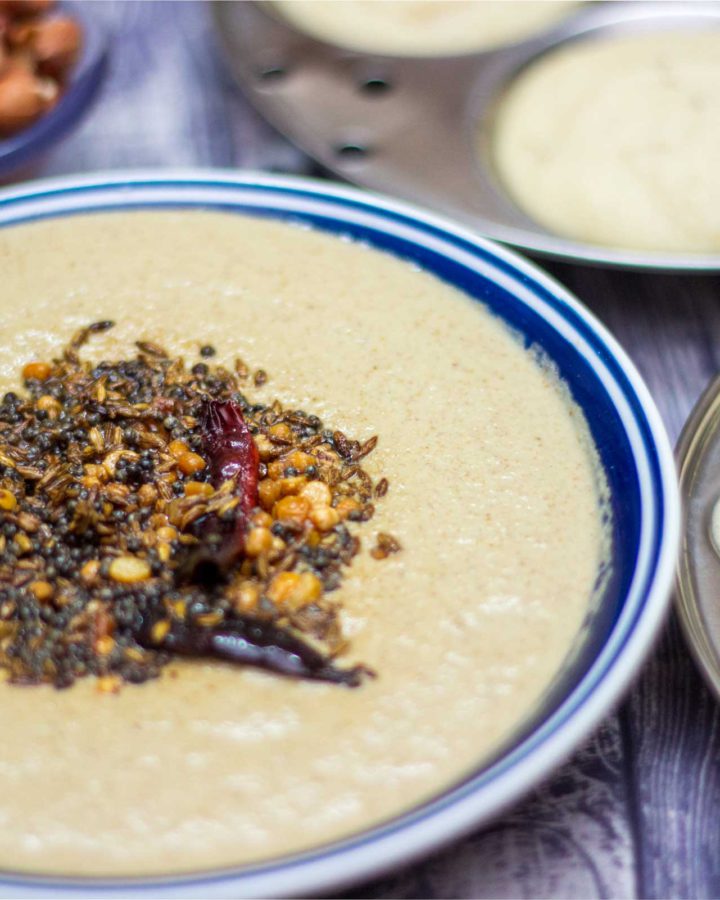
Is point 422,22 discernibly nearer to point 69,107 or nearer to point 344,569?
point 69,107

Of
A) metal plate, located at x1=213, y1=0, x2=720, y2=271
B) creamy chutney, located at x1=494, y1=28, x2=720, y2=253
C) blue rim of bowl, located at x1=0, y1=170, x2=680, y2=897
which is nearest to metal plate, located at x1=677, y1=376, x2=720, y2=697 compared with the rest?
blue rim of bowl, located at x1=0, y1=170, x2=680, y2=897

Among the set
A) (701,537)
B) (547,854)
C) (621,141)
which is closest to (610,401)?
(701,537)

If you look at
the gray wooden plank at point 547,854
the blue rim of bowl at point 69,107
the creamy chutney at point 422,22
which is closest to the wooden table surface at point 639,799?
the gray wooden plank at point 547,854

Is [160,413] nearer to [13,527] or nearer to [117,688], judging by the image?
[13,527]

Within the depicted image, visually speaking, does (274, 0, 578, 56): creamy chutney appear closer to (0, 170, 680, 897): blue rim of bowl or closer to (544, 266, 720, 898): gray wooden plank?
(0, 170, 680, 897): blue rim of bowl

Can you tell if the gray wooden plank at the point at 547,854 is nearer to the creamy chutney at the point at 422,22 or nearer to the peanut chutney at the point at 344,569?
the peanut chutney at the point at 344,569
